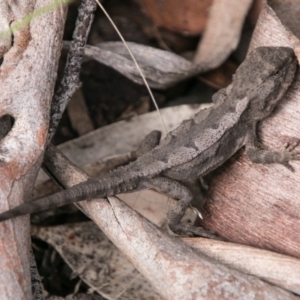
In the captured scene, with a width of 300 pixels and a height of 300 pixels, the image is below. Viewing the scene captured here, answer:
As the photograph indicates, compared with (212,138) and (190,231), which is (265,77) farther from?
(190,231)

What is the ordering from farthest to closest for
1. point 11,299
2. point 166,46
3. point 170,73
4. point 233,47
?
point 166,46 < point 233,47 < point 170,73 < point 11,299

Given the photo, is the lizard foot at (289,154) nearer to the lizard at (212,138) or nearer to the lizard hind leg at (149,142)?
the lizard at (212,138)

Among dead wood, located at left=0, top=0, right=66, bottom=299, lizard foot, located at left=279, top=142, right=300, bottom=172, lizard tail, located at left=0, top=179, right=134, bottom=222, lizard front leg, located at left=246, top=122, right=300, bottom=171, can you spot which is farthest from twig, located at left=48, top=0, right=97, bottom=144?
lizard foot, located at left=279, top=142, right=300, bottom=172

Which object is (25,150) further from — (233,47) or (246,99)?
(233,47)

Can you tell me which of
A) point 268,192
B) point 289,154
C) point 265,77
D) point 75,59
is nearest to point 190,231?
point 268,192

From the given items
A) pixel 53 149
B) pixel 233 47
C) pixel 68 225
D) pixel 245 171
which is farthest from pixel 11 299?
pixel 233 47

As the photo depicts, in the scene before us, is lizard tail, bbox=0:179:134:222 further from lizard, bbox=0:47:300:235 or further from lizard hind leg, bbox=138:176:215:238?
lizard hind leg, bbox=138:176:215:238

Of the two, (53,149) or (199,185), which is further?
(199,185)
